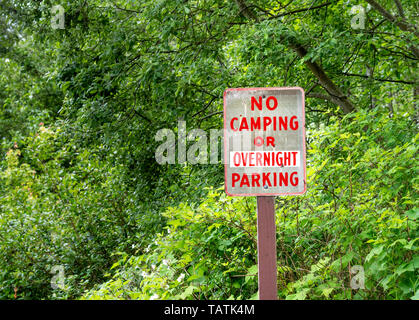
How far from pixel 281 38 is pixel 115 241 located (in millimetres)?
5051

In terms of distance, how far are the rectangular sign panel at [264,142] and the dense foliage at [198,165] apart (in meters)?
0.98

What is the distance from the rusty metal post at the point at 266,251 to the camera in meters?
2.79

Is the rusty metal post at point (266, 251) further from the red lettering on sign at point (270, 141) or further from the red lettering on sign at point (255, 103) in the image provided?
the red lettering on sign at point (255, 103)

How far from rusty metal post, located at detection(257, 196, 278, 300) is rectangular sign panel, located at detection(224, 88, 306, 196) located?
89 millimetres

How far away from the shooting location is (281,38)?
6801 millimetres

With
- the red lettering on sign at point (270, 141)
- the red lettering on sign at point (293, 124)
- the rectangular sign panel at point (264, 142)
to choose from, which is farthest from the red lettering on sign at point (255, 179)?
the red lettering on sign at point (293, 124)

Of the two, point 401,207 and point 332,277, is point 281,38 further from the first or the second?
point 332,277

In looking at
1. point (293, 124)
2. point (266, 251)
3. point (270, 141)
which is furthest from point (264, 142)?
point (266, 251)

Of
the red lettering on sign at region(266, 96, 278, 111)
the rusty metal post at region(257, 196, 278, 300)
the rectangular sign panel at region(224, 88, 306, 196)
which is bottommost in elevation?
the rusty metal post at region(257, 196, 278, 300)

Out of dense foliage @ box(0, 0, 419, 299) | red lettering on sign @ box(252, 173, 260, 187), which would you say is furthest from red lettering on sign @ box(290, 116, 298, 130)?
dense foliage @ box(0, 0, 419, 299)

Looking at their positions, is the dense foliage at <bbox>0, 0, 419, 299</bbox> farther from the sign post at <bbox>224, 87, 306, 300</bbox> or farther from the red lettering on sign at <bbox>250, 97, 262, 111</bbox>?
the red lettering on sign at <bbox>250, 97, 262, 111</bbox>

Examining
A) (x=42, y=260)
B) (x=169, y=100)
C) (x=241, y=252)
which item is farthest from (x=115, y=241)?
(x=241, y=252)

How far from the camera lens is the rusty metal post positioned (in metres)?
2.79

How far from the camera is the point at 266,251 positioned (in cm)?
282
